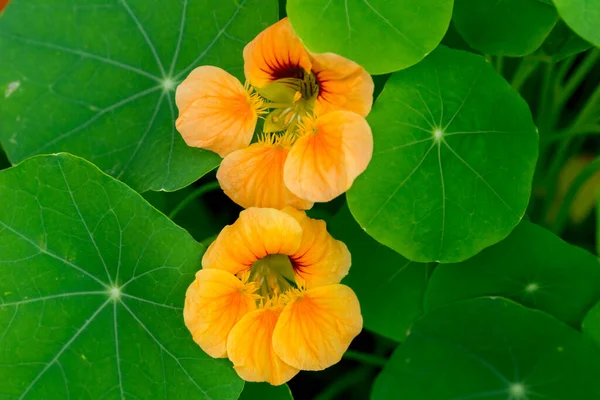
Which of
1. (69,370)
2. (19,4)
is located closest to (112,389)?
(69,370)

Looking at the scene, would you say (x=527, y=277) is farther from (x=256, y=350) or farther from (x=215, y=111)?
(x=215, y=111)

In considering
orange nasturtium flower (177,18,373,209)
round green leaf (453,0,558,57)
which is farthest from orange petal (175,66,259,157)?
round green leaf (453,0,558,57)

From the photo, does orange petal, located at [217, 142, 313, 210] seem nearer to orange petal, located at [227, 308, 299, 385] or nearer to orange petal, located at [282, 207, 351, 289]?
orange petal, located at [282, 207, 351, 289]

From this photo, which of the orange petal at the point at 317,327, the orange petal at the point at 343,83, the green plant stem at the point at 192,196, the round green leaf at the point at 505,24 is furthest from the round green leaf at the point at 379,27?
the green plant stem at the point at 192,196

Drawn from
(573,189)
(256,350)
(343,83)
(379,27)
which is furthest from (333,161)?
(573,189)

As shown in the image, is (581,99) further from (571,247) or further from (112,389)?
(112,389)
